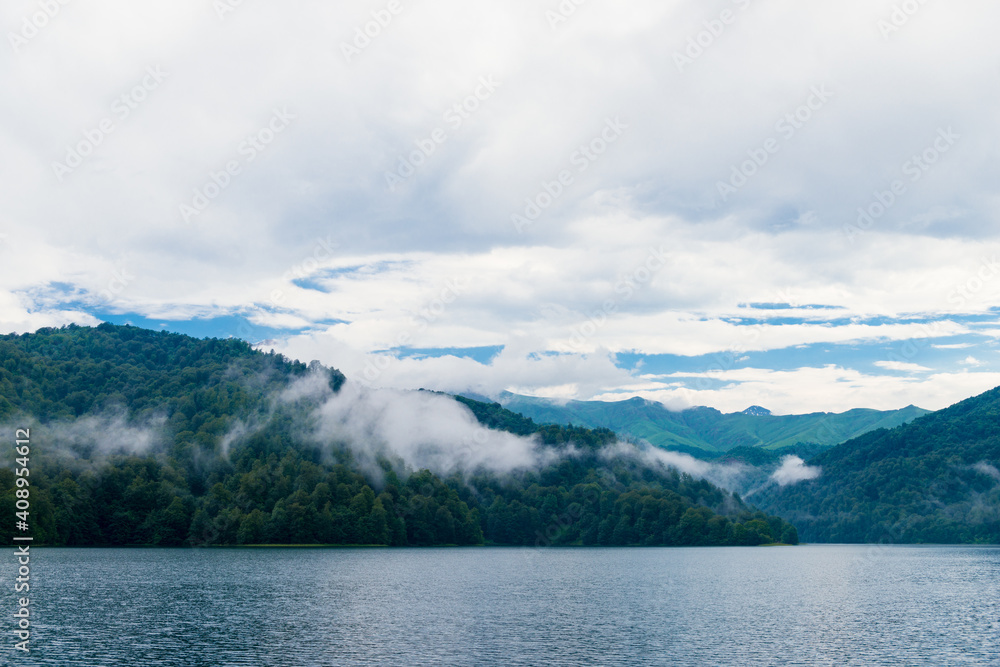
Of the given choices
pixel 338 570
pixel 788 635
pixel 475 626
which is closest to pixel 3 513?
pixel 338 570

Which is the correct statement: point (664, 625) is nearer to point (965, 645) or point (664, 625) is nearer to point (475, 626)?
point (475, 626)

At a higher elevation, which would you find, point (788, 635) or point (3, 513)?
point (3, 513)

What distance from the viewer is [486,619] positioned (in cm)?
9500

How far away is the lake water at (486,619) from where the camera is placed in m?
71.9

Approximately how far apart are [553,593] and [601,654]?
56.9 m

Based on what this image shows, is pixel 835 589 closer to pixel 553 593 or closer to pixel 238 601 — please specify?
pixel 553 593

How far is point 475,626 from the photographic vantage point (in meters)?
89.0

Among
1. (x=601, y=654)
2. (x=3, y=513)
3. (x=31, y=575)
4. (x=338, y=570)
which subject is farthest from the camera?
(x=3, y=513)

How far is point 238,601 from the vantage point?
109875 millimetres

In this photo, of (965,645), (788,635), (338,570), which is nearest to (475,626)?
(788,635)

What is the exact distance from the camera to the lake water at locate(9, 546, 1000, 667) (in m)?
71.9

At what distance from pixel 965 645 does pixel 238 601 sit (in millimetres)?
90396

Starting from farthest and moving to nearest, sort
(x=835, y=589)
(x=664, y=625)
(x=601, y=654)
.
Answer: (x=835, y=589), (x=664, y=625), (x=601, y=654)

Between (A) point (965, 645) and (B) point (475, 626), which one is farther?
(B) point (475, 626)
